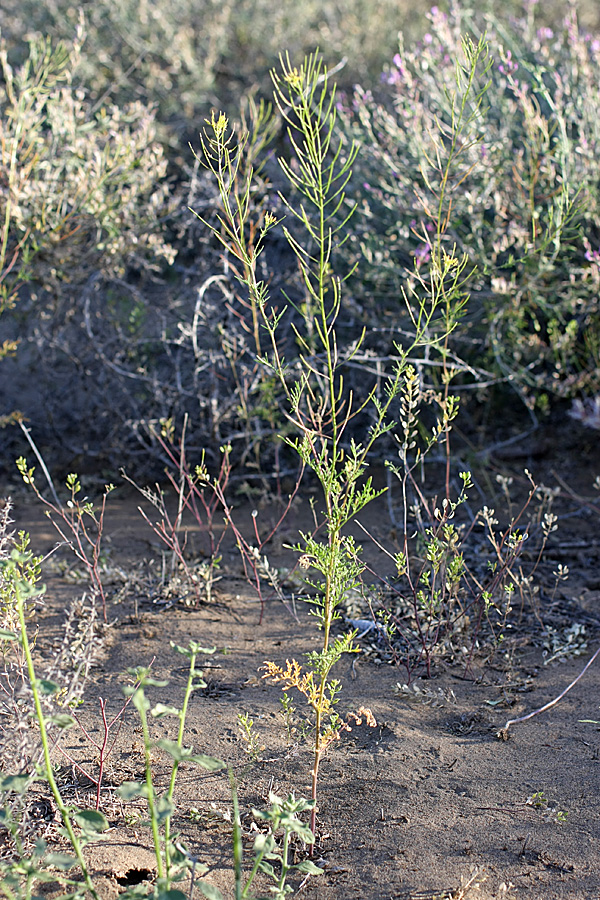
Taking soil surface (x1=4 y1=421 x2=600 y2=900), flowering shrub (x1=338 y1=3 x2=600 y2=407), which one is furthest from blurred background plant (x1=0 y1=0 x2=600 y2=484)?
soil surface (x1=4 y1=421 x2=600 y2=900)

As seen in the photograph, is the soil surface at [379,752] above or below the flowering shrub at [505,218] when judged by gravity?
below

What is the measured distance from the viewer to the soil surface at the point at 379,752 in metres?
1.98

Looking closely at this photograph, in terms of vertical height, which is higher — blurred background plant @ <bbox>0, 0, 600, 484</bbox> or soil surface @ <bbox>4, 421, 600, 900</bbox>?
blurred background plant @ <bbox>0, 0, 600, 484</bbox>

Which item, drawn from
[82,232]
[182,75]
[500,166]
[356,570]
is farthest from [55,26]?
[356,570]

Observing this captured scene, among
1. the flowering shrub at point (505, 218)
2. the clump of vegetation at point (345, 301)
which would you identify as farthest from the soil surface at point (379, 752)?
the flowering shrub at point (505, 218)

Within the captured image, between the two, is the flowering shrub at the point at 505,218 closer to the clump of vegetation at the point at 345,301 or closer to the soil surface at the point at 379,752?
the clump of vegetation at the point at 345,301

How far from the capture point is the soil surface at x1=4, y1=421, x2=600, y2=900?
78.0 inches

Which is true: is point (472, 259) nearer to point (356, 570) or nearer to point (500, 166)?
point (500, 166)

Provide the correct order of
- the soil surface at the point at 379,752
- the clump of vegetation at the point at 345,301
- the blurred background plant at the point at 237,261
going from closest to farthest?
the soil surface at the point at 379,752, the clump of vegetation at the point at 345,301, the blurred background plant at the point at 237,261

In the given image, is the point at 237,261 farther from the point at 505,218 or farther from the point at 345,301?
the point at 505,218

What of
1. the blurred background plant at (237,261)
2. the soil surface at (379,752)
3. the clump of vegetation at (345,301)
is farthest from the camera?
the blurred background plant at (237,261)

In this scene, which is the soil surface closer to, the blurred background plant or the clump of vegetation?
the clump of vegetation

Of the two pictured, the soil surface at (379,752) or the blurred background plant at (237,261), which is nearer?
the soil surface at (379,752)

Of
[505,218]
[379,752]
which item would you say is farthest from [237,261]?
[379,752]
